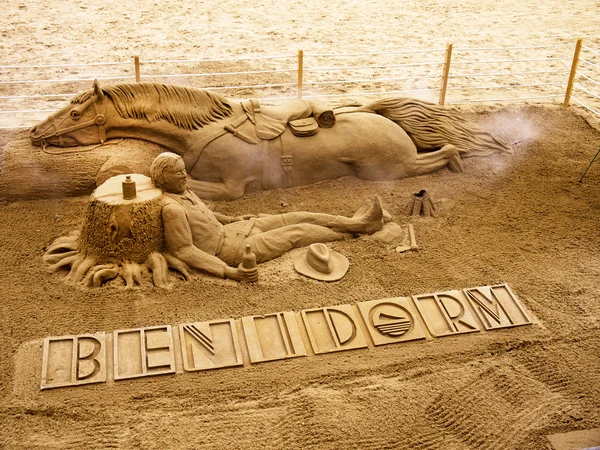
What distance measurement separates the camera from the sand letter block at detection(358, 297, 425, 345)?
6004 mm

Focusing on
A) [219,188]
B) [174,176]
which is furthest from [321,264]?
[219,188]

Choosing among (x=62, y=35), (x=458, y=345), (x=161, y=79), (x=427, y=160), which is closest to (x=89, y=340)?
(x=458, y=345)

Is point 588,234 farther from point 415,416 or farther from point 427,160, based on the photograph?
point 415,416

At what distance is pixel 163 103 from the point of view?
299 inches

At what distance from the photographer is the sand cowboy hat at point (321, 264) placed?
6.61 m

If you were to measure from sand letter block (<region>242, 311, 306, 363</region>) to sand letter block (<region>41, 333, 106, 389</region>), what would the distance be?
1.14m

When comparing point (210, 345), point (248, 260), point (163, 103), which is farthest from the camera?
point (163, 103)

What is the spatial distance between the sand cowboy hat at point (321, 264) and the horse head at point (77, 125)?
2533mm

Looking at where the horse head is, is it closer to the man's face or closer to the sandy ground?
the sandy ground

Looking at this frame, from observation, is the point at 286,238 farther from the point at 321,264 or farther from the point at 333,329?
the point at 333,329

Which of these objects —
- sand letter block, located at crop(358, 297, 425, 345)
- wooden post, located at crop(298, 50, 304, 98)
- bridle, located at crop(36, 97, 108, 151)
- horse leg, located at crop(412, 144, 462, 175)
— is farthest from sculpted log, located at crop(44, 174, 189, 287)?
wooden post, located at crop(298, 50, 304, 98)

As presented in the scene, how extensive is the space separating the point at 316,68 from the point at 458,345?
6.20 metres

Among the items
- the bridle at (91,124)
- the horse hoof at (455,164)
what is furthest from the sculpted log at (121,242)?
the horse hoof at (455,164)

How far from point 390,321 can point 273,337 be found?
3.26 feet
